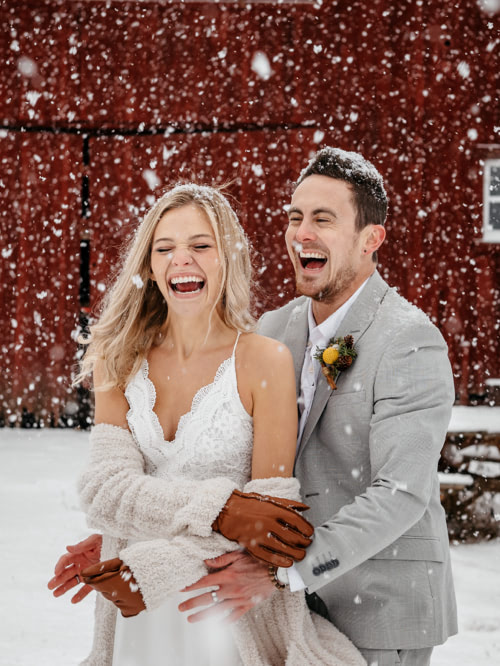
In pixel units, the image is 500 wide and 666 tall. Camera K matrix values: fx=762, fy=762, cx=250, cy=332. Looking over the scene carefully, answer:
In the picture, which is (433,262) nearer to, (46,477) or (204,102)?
→ (204,102)

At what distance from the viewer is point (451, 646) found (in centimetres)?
379

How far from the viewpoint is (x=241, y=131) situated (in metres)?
7.85

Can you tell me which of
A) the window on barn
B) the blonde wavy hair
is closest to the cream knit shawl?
the blonde wavy hair

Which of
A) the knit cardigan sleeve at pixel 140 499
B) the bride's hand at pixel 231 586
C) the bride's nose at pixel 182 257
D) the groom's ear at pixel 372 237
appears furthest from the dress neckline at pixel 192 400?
the groom's ear at pixel 372 237

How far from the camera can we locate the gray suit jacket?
1940 millimetres

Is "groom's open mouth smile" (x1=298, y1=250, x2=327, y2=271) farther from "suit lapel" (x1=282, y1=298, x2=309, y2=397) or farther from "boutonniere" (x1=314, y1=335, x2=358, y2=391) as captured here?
"boutonniere" (x1=314, y1=335, x2=358, y2=391)

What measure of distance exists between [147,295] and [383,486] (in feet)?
3.06

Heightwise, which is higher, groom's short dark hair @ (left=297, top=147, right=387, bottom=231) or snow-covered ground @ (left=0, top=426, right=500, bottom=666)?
groom's short dark hair @ (left=297, top=147, right=387, bottom=231)

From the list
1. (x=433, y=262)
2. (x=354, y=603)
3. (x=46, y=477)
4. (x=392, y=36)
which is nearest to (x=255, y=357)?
(x=354, y=603)

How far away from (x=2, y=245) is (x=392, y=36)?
4.58 m

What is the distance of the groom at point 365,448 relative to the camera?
1.93m

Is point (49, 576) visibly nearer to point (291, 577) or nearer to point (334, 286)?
point (334, 286)

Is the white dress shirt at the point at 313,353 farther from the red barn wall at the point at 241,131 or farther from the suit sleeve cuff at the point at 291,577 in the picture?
the red barn wall at the point at 241,131

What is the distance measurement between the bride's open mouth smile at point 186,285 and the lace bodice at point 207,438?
245mm
